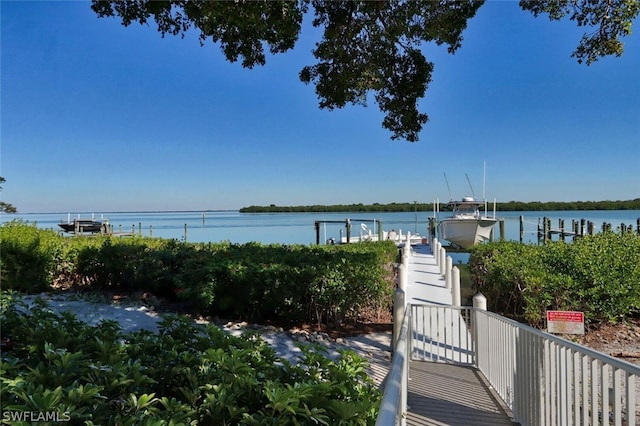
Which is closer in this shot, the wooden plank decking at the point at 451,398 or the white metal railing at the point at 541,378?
the white metal railing at the point at 541,378

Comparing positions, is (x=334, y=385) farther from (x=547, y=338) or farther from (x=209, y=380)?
(x=547, y=338)

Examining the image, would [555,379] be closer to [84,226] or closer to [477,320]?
[477,320]

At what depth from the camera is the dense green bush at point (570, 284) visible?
7055mm

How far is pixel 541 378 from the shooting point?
3037 mm

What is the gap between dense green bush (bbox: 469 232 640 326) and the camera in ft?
23.1

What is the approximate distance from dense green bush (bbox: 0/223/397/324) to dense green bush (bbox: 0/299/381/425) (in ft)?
11.3

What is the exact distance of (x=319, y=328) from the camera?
6078 millimetres

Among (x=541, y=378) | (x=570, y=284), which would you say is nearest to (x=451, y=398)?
(x=541, y=378)

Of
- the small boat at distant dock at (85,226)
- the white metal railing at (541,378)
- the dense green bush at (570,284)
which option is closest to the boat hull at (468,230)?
the dense green bush at (570,284)

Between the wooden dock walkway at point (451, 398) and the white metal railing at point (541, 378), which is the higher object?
the white metal railing at point (541, 378)

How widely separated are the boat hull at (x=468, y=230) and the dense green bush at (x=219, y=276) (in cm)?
1910

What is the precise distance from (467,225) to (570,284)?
1835 cm

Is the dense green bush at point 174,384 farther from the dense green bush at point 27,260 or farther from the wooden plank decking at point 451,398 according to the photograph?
the dense green bush at point 27,260

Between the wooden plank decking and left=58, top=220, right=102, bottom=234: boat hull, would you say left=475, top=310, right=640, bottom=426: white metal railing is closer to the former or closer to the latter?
the wooden plank decking
